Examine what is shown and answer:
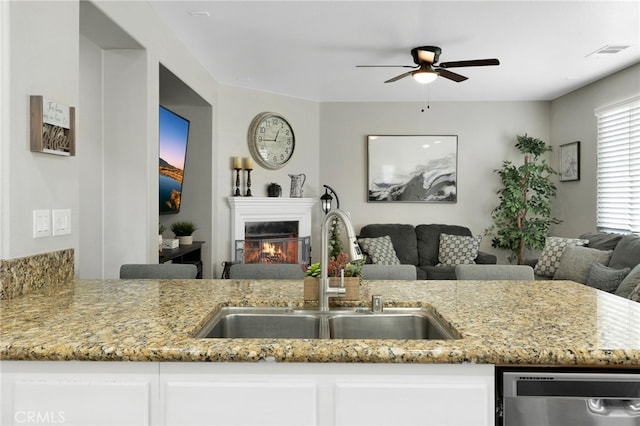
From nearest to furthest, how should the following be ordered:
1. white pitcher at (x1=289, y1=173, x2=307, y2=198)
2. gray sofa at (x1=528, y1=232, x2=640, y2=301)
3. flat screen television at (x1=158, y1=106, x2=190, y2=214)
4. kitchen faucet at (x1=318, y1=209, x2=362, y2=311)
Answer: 1. kitchen faucet at (x1=318, y1=209, x2=362, y2=311)
2. gray sofa at (x1=528, y1=232, x2=640, y2=301)
3. flat screen television at (x1=158, y1=106, x2=190, y2=214)
4. white pitcher at (x1=289, y1=173, x2=307, y2=198)

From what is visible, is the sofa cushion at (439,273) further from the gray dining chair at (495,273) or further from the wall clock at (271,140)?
the gray dining chair at (495,273)

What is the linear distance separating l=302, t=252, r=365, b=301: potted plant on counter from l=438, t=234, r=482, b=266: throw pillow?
440 centimetres

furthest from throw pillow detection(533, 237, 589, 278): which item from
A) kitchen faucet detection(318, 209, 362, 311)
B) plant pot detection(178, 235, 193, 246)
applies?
kitchen faucet detection(318, 209, 362, 311)

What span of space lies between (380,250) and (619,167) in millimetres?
2654

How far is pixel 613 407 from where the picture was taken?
48.6 inches

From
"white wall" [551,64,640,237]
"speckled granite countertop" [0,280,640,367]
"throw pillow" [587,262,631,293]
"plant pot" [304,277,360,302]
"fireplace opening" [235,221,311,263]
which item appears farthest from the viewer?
"fireplace opening" [235,221,311,263]

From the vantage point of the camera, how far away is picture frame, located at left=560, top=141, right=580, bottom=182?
19.4 ft

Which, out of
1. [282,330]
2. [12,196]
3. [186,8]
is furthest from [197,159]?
[282,330]

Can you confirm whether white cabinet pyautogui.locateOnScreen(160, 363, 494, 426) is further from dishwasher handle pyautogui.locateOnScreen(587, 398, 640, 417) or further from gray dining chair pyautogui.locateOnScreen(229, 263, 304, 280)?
gray dining chair pyautogui.locateOnScreen(229, 263, 304, 280)

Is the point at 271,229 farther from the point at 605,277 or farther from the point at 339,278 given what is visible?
the point at 339,278

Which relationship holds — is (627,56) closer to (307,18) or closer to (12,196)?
(307,18)

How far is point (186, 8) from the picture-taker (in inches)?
137

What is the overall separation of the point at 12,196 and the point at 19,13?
694 millimetres

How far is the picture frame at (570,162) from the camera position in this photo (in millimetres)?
5918
